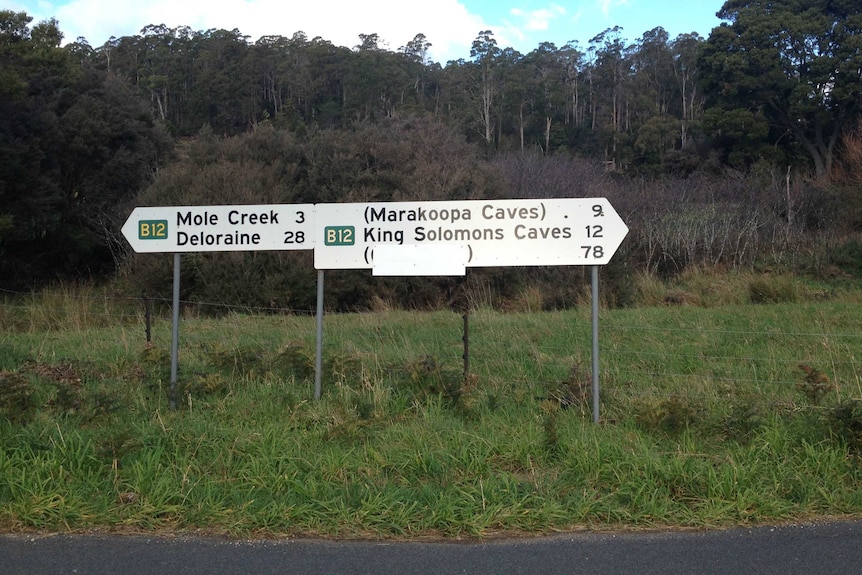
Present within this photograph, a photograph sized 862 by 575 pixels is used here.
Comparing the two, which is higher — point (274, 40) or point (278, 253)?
point (274, 40)

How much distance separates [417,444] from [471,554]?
4.41 feet

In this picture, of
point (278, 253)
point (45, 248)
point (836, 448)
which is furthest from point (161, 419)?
→ point (45, 248)

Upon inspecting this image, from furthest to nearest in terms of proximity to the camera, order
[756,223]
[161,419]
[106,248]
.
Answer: [106,248]
[756,223]
[161,419]

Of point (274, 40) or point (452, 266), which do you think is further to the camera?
point (274, 40)

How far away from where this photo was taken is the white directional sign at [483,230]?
648 cm

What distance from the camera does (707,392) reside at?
6945mm

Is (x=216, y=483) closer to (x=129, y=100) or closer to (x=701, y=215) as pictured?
(x=701, y=215)

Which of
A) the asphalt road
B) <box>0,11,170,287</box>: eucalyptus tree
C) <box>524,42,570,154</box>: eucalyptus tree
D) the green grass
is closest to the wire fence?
the green grass

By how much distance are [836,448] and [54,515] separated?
16.4ft

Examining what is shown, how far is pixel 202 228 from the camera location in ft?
22.9

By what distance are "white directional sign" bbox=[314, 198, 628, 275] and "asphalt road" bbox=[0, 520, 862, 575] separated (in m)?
2.49

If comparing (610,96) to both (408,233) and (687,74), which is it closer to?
(687,74)

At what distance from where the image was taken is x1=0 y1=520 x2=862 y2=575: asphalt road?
4.20 meters

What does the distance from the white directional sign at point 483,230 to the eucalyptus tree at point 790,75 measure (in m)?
37.5
